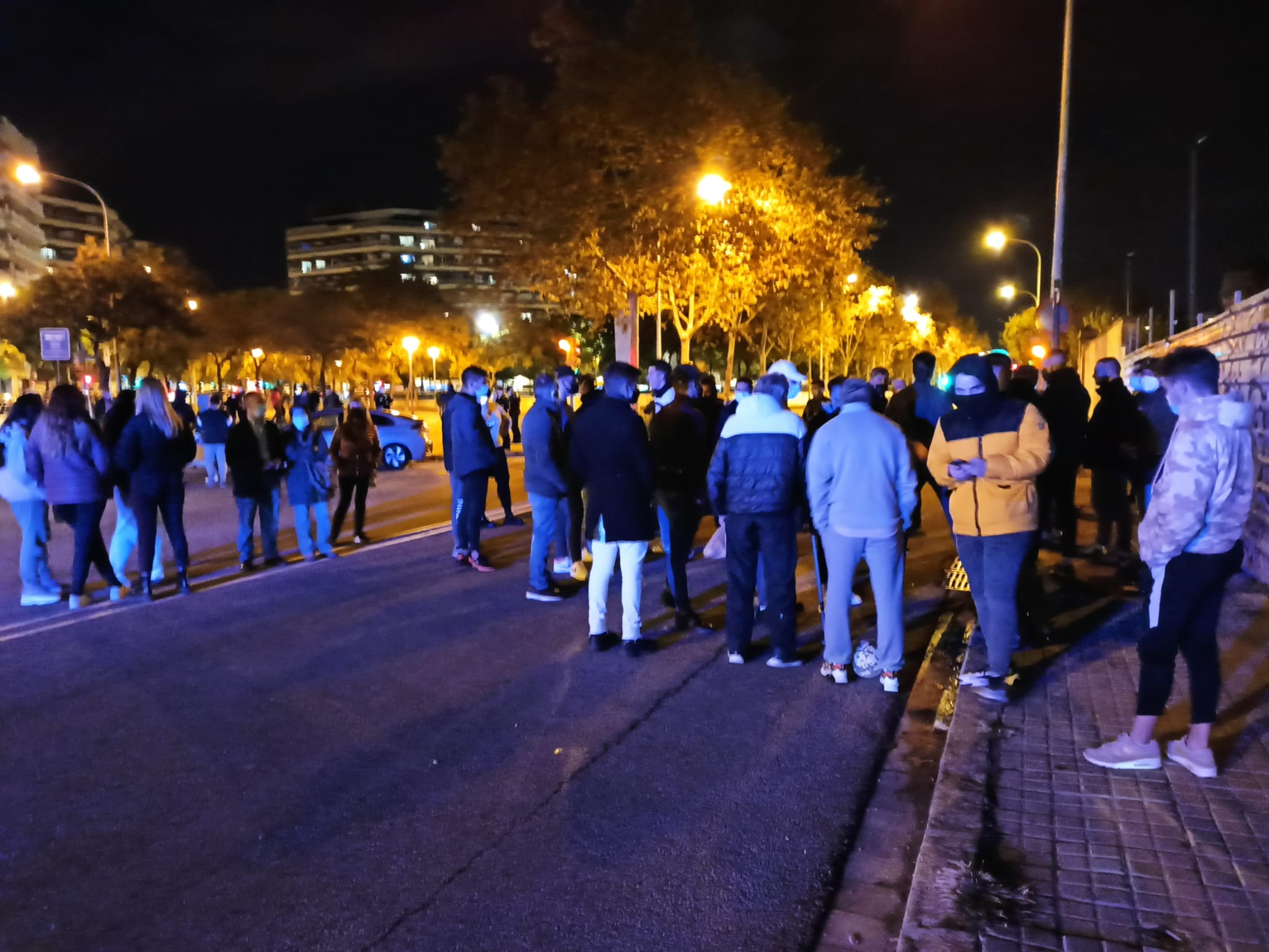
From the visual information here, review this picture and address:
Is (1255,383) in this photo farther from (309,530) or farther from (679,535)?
(309,530)

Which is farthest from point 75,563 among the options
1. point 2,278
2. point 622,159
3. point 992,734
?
point 2,278

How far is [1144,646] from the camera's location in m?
4.40

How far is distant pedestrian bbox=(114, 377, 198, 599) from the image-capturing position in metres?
7.98

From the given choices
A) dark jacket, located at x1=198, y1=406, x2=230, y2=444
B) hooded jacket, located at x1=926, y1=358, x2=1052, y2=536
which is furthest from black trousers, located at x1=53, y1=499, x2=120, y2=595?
dark jacket, located at x1=198, y1=406, x2=230, y2=444

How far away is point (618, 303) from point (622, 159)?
3845 mm

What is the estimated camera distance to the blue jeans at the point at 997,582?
214 inches

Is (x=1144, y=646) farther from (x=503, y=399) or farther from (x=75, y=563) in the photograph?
(x=503, y=399)

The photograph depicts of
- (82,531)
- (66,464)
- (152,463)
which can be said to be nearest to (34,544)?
(82,531)

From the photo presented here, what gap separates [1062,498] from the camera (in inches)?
367

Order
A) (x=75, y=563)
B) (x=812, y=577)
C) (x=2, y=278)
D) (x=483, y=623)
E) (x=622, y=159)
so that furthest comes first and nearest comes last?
(x=2, y=278), (x=622, y=159), (x=812, y=577), (x=75, y=563), (x=483, y=623)

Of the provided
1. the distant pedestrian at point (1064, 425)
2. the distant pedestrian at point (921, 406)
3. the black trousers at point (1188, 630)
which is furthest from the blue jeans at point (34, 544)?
the distant pedestrian at point (1064, 425)

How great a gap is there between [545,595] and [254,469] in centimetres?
323

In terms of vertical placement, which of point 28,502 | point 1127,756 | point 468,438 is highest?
point 468,438

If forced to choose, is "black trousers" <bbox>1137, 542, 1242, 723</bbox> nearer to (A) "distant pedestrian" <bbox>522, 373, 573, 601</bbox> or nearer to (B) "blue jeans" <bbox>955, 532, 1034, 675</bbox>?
(B) "blue jeans" <bbox>955, 532, 1034, 675</bbox>
